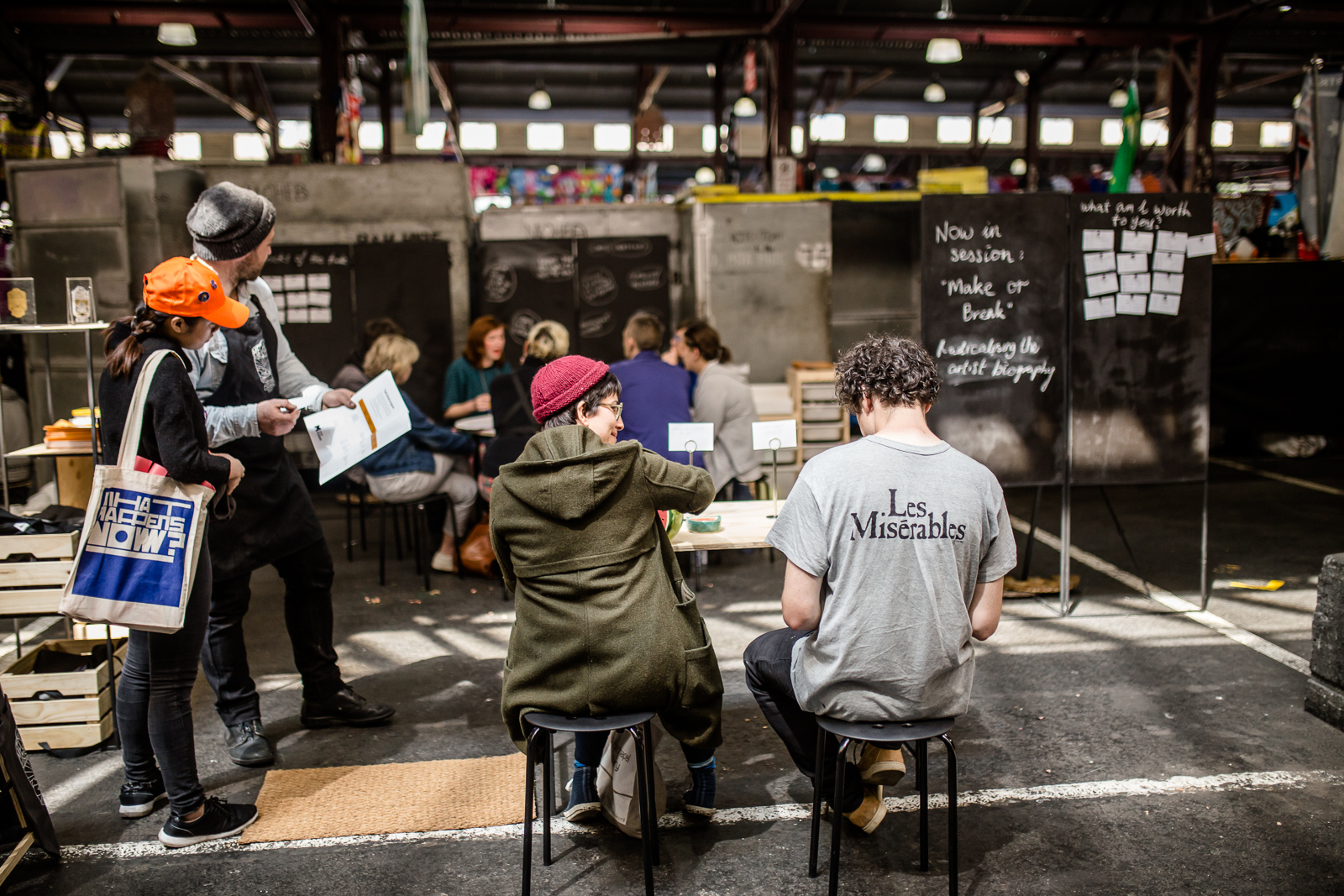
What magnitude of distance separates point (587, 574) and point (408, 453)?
3.38m

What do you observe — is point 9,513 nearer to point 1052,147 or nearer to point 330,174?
point 330,174

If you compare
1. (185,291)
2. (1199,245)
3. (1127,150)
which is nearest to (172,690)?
(185,291)

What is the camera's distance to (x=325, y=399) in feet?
11.3

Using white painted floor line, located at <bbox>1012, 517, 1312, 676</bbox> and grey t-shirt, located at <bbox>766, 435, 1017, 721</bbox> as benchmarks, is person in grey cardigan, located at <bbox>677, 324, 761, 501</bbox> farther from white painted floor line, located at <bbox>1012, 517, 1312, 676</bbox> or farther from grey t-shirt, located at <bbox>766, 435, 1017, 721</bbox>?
grey t-shirt, located at <bbox>766, 435, 1017, 721</bbox>

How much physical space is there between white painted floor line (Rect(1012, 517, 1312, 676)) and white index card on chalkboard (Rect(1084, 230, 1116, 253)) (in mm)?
1505

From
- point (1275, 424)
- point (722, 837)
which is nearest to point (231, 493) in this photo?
point (722, 837)

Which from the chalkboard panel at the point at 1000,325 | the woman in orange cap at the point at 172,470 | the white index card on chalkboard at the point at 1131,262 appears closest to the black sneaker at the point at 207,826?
the woman in orange cap at the point at 172,470

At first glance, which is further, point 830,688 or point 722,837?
point 722,837

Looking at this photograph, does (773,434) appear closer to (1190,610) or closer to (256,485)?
(256,485)

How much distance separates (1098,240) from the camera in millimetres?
4672

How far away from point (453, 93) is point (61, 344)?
9332mm

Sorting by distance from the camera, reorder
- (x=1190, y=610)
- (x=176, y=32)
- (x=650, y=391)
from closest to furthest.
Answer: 1. (x=1190, y=610)
2. (x=650, y=391)
3. (x=176, y=32)

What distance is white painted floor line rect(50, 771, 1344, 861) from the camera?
2865mm

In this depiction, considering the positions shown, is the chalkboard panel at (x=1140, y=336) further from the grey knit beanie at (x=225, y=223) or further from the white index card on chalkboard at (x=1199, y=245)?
the grey knit beanie at (x=225, y=223)
